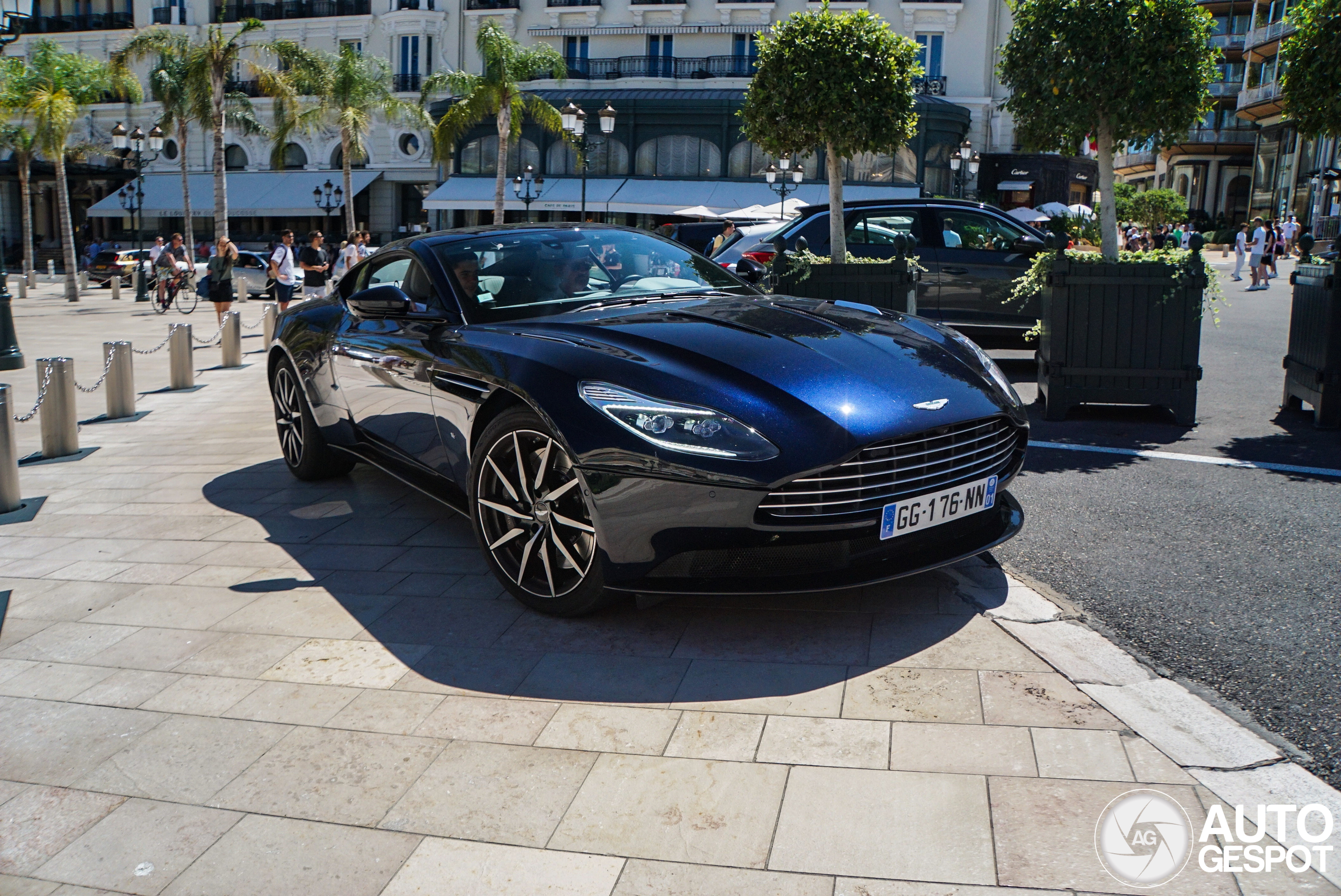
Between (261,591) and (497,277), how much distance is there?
1615mm

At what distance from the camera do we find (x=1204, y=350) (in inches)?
474

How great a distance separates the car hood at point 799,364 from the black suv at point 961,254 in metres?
5.95

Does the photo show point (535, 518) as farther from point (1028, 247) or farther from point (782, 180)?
point (782, 180)

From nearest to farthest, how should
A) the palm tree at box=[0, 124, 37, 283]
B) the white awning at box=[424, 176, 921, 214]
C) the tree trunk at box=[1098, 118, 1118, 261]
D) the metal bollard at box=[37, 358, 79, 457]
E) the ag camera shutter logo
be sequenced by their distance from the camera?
1. the ag camera shutter logo
2. the metal bollard at box=[37, 358, 79, 457]
3. the tree trunk at box=[1098, 118, 1118, 261]
4. the palm tree at box=[0, 124, 37, 283]
5. the white awning at box=[424, 176, 921, 214]

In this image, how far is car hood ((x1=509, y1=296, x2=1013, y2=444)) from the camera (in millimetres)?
3381

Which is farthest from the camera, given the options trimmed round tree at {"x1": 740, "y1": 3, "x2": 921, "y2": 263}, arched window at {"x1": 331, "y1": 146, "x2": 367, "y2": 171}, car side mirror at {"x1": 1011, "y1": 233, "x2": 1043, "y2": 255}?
arched window at {"x1": 331, "y1": 146, "x2": 367, "y2": 171}

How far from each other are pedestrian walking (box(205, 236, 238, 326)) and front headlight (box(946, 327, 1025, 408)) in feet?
46.3

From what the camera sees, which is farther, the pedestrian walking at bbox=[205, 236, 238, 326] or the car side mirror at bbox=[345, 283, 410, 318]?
the pedestrian walking at bbox=[205, 236, 238, 326]

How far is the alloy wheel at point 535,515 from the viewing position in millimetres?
3645

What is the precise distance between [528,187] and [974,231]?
85.5ft

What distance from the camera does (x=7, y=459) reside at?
596 centimetres

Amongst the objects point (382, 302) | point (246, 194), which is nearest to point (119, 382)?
point (382, 302)

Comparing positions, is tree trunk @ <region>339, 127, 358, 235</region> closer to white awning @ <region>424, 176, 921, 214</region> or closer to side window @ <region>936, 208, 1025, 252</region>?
white awning @ <region>424, 176, 921, 214</region>

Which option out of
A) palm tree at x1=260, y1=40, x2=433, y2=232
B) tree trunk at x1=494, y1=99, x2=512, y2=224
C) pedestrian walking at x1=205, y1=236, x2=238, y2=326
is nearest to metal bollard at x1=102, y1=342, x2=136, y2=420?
pedestrian walking at x1=205, y1=236, x2=238, y2=326
